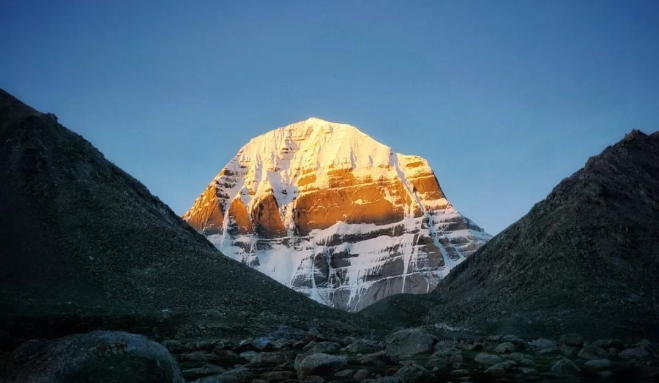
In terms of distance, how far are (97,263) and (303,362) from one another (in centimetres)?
6001

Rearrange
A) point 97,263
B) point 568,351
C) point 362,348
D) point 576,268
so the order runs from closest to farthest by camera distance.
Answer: point 362,348, point 568,351, point 97,263, point 576,268

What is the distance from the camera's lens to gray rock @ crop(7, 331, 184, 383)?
17.3 metres

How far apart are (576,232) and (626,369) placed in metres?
69.7

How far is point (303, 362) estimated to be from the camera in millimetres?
33438

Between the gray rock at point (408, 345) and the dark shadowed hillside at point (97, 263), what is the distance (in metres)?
24.2

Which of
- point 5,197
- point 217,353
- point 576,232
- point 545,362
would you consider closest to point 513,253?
point 576,232

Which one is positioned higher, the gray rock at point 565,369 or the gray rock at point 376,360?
the gray rock at point 565,369

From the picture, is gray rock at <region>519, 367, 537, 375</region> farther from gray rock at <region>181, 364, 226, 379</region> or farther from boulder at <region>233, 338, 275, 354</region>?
boulder at <region>233, 338, 275, 354</region>

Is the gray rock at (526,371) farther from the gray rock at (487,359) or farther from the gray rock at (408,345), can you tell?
the gray rock at (408,345)

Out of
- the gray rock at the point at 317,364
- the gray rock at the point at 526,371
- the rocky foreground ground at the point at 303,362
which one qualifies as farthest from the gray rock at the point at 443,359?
the gray rock at the point at 317,364

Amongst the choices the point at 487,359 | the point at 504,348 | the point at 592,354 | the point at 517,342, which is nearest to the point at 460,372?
the point at 487,359

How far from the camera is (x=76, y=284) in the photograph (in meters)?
77.3

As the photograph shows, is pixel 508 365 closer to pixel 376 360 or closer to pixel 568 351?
pixel 376 360

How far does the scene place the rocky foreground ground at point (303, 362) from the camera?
17781mm
